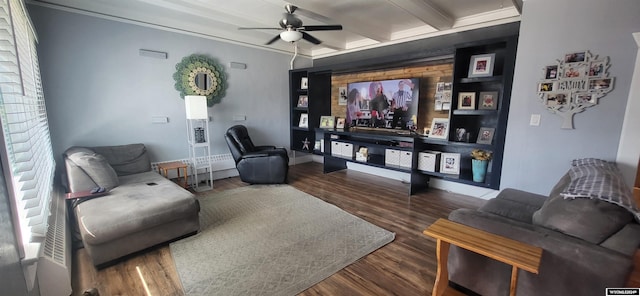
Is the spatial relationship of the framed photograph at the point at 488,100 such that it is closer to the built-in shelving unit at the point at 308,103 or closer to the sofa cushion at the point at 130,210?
the built-in shelving unit at the point at 308,103

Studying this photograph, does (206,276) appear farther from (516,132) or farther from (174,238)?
(516,132)

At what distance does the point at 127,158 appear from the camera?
3.39 m

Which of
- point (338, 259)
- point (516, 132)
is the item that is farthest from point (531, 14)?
point (338, 259)

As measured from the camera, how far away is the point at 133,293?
5.88 ft

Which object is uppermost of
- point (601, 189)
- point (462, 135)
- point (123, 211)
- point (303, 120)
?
point (303, 120)

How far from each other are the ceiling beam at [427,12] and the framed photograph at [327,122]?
2.30 meters

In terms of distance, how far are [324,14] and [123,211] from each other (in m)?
3.08

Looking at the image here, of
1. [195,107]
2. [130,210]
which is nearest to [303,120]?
[195,107]

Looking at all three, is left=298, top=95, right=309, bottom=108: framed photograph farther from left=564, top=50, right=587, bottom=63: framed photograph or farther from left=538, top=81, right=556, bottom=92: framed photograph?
left=564, top=50, right=587, bottom=63: framed photograph

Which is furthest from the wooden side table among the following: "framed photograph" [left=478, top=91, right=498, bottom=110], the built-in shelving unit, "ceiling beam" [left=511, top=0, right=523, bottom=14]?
the built-in shelving unit

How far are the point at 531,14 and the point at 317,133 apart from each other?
389 cm

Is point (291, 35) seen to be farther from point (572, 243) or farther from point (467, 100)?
point (572, 243)

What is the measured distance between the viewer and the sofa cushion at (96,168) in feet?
8.44

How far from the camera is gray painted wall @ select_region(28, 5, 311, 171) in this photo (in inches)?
120
